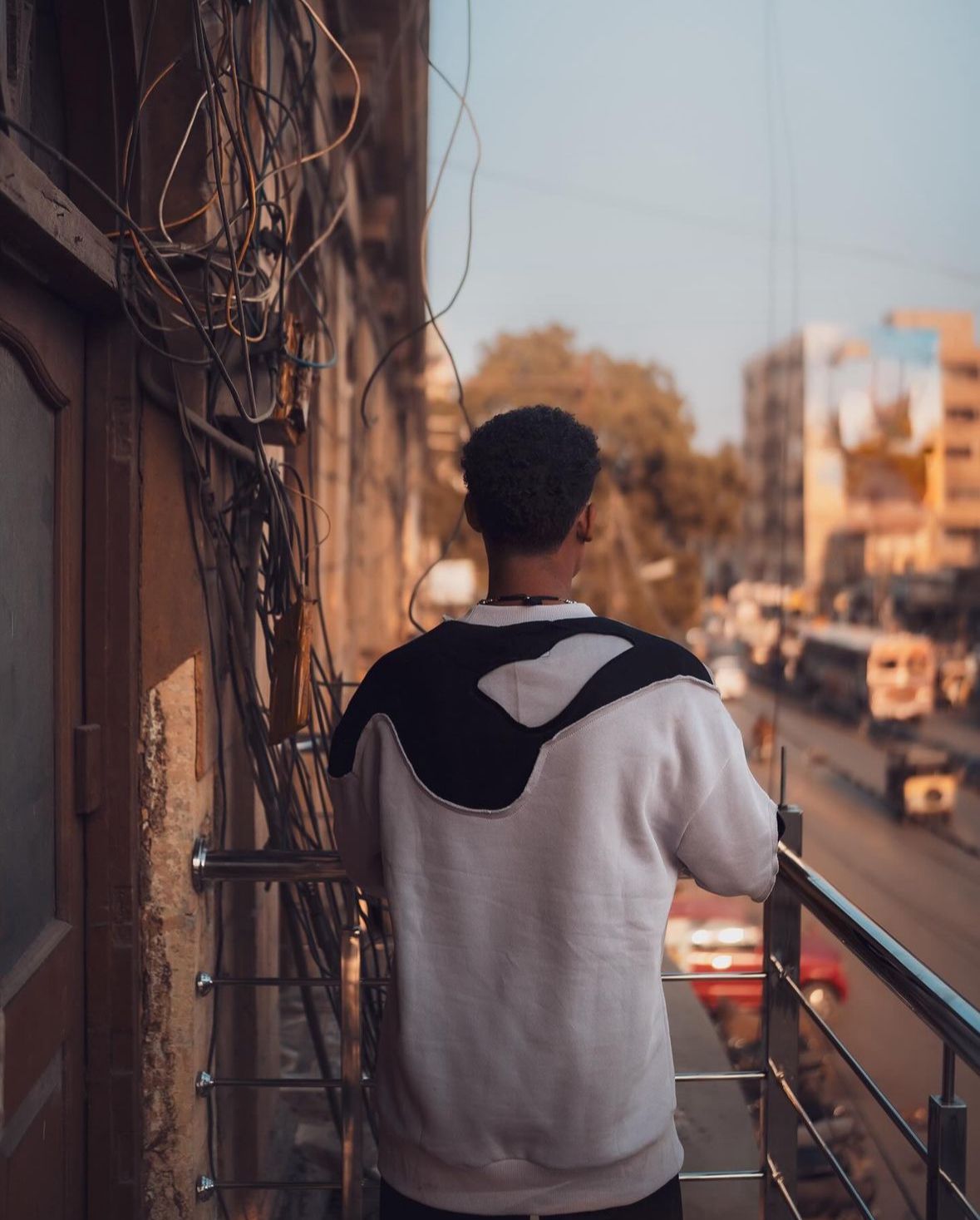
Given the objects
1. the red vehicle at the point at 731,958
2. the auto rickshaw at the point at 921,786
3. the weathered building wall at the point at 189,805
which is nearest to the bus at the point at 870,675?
the auto rickshaw at the point at 921,786

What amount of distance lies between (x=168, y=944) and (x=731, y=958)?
1115 centimetres

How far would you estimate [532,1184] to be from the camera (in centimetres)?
157

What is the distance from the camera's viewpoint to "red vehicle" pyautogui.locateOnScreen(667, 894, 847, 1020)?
12.6 m

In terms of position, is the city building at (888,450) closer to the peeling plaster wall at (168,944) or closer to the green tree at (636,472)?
the green tree at (636,472)

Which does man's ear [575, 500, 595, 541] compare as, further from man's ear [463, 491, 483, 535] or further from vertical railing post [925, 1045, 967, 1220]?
vertical railing post [925, 1045, 967, 1220]

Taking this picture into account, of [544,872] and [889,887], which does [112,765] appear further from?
[889,887]

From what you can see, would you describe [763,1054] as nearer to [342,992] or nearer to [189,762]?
[342,992]

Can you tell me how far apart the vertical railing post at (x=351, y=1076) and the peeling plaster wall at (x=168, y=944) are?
0.30m

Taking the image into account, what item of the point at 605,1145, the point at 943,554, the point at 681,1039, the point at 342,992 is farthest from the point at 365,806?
the point at 943,554

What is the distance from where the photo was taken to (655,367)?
154 feet

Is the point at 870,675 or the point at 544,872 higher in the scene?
the point at 544,872

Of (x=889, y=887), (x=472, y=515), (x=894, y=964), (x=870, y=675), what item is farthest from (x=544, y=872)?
(x=870, y=675)

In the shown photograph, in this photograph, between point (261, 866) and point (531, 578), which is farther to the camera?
point (261, 866)

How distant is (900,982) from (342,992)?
1121mm
